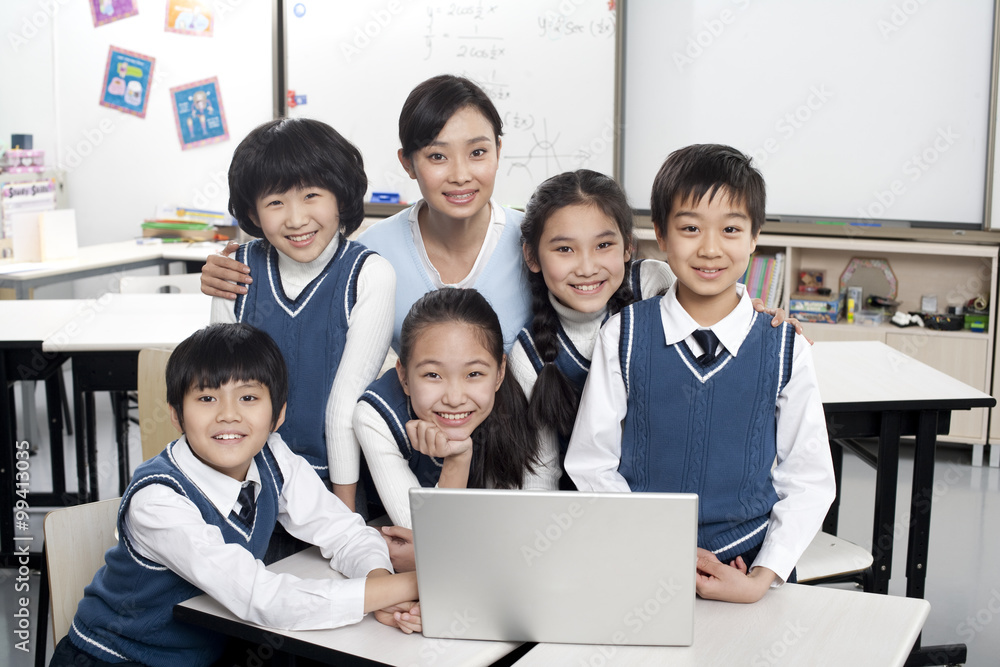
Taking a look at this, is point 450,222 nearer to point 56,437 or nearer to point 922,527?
point 922,527

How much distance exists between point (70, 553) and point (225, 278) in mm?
544

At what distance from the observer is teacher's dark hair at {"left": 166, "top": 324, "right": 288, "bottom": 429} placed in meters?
1.39

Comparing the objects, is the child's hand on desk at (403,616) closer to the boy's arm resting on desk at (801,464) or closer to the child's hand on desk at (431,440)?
the child's hand on desk at (431,440)

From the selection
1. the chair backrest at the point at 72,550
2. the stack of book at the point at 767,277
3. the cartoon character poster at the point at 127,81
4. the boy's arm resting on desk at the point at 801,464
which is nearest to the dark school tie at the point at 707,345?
the boy's arm resting on desk at the point at 801,464

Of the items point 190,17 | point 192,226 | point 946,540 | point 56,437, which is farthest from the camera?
point 190,17

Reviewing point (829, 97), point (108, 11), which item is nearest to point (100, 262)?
point (108, 11)

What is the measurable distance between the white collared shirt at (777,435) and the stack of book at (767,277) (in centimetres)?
250

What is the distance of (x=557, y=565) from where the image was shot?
1.07 m

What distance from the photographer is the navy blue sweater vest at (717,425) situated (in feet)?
4.68

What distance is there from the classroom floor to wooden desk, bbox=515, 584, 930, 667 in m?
1.26

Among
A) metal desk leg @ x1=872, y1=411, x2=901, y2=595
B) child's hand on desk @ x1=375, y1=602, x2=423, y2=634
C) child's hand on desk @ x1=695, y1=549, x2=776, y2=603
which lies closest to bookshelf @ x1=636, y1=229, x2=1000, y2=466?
metal desk leg @ x1=872, y1=411, x2=901, y2=595

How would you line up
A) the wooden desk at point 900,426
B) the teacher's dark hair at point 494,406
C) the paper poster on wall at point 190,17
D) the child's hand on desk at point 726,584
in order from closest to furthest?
the child's hand on desk at point 726,584, the teacher's dark hair at point 494,406, the wooden desk at point 900,426, the paper poster on wall at point 190,17

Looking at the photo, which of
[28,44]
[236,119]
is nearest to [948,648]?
[236,119]

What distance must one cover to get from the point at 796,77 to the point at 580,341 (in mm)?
2610
